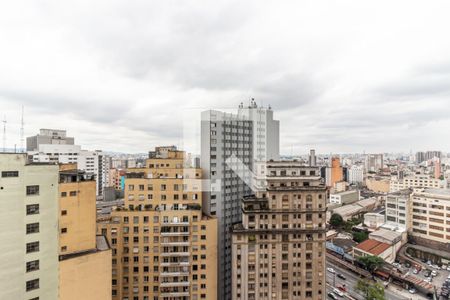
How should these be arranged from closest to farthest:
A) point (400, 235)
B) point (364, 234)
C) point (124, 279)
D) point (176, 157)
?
point (124, 279) → point (176, 157) → point (400, 235) → point (364, 234)

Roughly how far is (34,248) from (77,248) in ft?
5.72

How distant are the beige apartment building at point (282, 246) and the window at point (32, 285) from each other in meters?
10.8

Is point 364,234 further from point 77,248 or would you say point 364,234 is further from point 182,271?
point 77,248

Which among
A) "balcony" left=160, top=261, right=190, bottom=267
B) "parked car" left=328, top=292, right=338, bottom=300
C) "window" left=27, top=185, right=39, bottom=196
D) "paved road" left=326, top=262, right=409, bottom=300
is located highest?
"window" left=27, top=185, right=39, bottom=196

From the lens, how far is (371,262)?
2545 cm

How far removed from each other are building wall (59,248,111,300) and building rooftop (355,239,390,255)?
86.5 ft

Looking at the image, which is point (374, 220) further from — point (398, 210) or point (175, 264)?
point (175, 264)

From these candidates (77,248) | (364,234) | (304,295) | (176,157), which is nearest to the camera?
(77,248)

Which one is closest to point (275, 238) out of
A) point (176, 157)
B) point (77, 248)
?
point (176, 157)

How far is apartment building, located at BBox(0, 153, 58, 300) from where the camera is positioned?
1009cm

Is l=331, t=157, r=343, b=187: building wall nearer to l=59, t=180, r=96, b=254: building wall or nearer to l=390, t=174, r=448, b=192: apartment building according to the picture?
l=390, t=174, r=448, b=192: apartment building

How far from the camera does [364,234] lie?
33656 millimetres

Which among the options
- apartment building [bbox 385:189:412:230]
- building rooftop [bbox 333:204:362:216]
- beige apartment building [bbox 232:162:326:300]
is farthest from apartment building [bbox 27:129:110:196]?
apartment building [bbox 385:189:412:230]

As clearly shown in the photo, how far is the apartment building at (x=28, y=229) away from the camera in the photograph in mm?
10086
